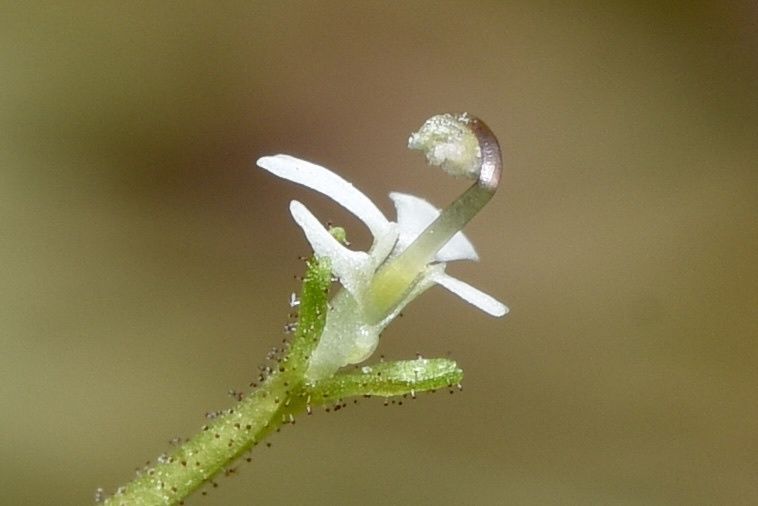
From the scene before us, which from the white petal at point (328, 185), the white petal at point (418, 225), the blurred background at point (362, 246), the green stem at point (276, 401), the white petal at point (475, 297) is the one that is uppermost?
the blurred background at point (362, 246)

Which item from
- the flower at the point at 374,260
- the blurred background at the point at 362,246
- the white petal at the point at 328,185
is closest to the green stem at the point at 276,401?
the flower at the point at 374,260

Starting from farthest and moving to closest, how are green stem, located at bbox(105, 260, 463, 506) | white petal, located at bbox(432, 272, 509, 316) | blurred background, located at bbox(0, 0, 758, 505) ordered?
blurred background, located at bbox(0, 0, 758, 505)
white petal, located at bbox(432, 272, 509, 316)
green stem, located at bbox(105, 260, 463, 506)

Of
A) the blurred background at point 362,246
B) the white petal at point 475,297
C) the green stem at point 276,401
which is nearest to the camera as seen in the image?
the green stem at point 276,401

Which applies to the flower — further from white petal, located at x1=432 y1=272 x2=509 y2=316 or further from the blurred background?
the blurred background

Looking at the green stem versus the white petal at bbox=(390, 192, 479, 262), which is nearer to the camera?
the green stem

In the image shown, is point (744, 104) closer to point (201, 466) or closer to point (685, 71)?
point (685, 71)

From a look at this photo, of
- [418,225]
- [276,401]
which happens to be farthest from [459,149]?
[276,401]

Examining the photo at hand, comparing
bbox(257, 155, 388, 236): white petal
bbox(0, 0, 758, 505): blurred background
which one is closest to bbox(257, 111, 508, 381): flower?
bbox(257, 155, 388, 236): white petal

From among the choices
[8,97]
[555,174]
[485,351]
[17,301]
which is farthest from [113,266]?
[555,174]

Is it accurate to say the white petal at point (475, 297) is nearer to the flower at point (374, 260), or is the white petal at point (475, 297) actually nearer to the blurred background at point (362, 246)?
the flower at point (374, 260)
